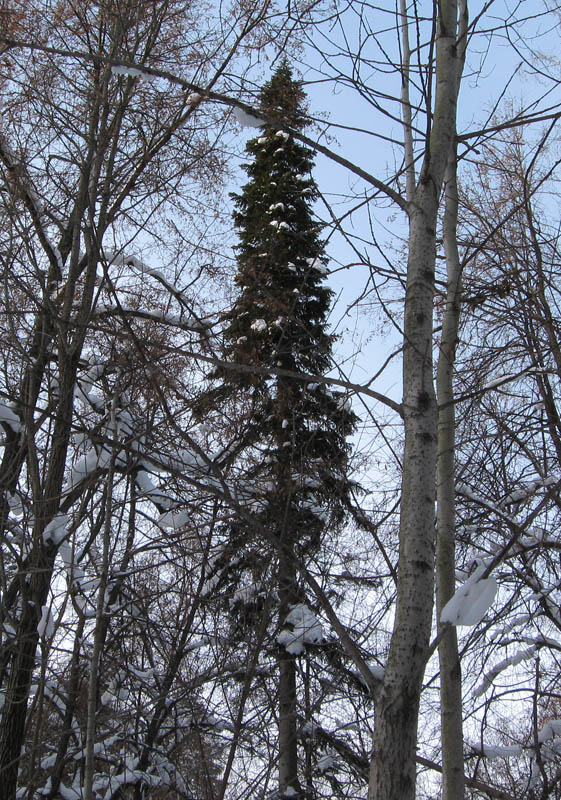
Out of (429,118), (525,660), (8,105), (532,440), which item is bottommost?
(525,660)

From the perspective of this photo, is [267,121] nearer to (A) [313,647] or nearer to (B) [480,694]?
(B) [480,694]

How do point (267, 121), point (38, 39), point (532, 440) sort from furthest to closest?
point (532, 440)
point (38, 39)
point (267, 121)

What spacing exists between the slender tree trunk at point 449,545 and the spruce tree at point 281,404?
618 mm

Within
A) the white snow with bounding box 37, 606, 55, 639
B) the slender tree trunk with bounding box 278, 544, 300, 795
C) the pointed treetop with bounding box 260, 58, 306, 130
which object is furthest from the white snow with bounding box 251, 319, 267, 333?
the white snow with bounding box 37, 606, 55, 639

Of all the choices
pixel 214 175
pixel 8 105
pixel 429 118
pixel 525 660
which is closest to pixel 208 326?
pixel 214 175

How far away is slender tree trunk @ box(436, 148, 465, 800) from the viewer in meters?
3.29

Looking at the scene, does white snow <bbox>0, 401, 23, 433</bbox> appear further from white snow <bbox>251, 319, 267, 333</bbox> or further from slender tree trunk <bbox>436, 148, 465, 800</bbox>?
white snow <bbox>251, 319, 267, 333</bbox>

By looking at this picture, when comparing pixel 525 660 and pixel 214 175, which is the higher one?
pixel 214 175

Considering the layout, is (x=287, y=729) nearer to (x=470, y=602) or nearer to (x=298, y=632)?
(x=298, y=632)

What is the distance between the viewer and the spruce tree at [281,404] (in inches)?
150

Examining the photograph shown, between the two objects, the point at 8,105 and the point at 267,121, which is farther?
the point at 8,105

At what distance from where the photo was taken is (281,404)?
252 inches

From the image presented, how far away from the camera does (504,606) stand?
17.5 feet

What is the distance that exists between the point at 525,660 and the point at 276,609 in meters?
2.32
